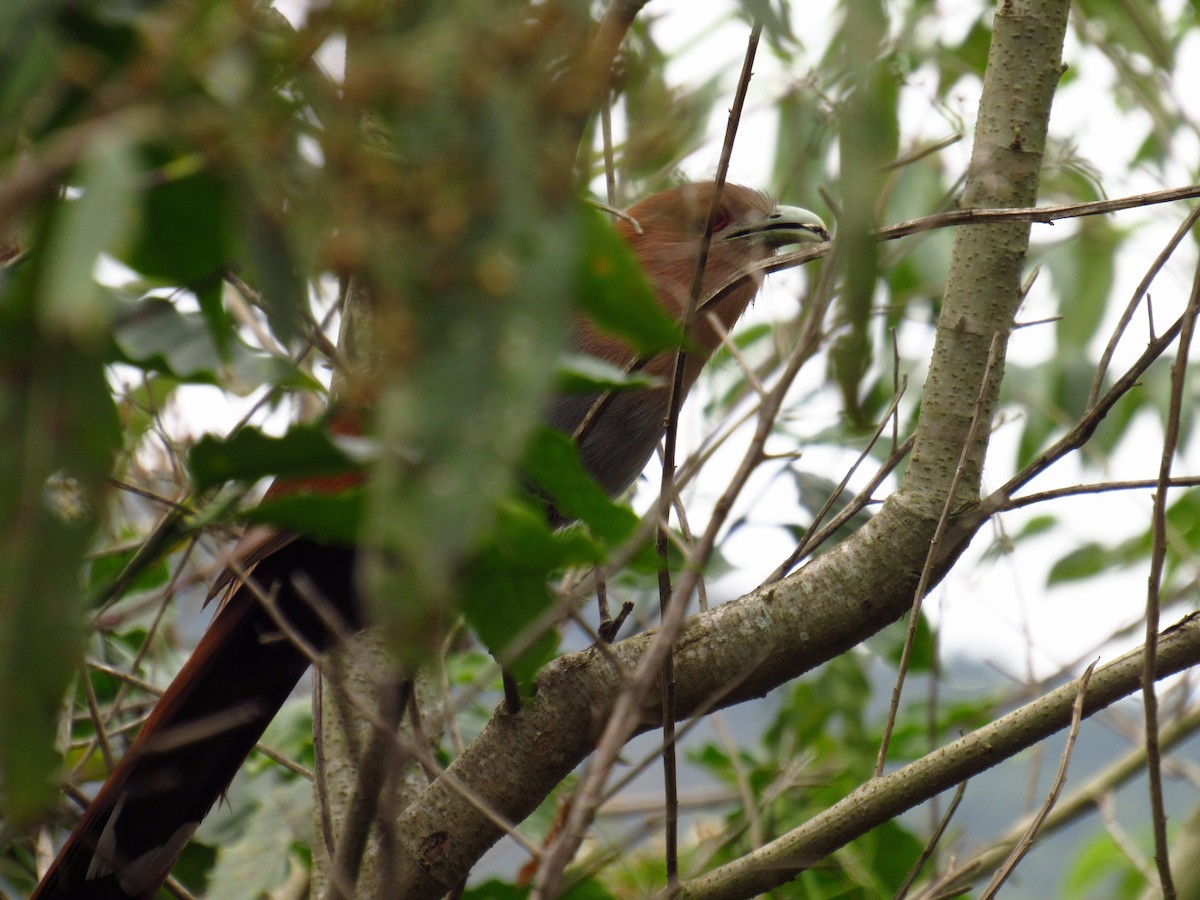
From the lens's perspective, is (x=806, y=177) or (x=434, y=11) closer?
(x=434, y=11)

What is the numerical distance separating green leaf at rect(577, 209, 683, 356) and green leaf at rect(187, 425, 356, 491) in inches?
9.5

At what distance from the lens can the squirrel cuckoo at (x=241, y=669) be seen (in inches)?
82.0

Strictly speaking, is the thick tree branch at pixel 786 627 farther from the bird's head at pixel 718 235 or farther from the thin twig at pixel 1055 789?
the bird's head at pixel 718 235

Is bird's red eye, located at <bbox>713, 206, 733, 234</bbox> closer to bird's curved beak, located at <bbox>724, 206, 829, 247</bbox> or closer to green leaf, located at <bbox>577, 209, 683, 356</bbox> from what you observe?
bird's curved beak, located at <bbox>724, 206, 829, 247</bbox>

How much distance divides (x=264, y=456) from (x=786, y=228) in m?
2.22

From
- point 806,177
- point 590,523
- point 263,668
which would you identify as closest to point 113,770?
point 263,668

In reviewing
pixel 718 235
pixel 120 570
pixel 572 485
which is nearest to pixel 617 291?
pixel 572 485

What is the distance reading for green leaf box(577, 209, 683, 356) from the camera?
32.0 inches

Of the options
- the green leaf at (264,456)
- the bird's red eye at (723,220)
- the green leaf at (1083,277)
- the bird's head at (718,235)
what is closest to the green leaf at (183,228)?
the green leaf at (264,456)

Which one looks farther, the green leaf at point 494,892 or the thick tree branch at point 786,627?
the green leaf at point 494,892

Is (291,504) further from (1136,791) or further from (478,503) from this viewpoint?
(1136,791)

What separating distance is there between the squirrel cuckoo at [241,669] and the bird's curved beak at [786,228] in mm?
33

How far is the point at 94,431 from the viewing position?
2.68 feet

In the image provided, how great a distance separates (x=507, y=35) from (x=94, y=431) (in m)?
0.38
